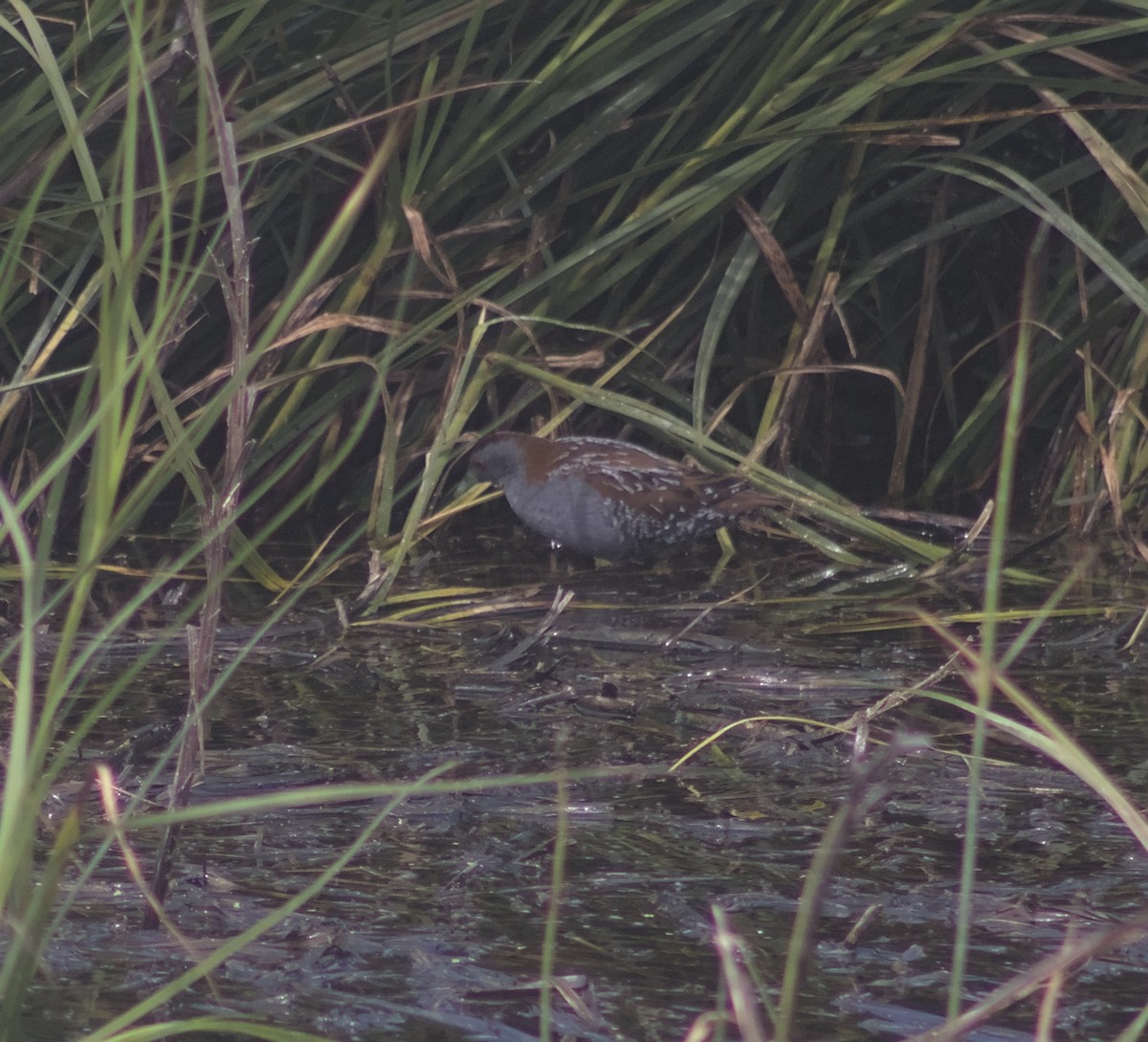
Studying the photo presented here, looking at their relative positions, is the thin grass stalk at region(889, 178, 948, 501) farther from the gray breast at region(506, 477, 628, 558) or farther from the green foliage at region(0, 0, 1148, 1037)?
the gray breast at region(506, 477, 628, 558)

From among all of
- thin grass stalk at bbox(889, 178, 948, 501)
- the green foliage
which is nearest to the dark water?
the green foliage

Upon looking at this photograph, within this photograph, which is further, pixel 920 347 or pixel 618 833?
pixel 920 347

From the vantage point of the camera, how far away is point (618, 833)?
235 centimetres

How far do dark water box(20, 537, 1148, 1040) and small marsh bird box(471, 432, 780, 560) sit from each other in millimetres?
567

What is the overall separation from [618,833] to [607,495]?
204 cm

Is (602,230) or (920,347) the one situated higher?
(602,230)

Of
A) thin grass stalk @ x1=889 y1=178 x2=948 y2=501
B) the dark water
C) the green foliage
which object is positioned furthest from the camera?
thin grass stalk @ x1=889 y1=178 x2=948 y2=501

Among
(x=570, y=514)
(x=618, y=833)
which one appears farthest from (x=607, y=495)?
(x=618, y=833)

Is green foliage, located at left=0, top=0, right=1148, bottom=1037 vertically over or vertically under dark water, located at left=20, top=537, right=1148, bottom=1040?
over

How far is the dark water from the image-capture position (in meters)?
1.84

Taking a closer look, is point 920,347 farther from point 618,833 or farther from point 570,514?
point 618,833

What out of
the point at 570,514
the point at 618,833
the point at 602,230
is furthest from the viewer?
the point at 570,514

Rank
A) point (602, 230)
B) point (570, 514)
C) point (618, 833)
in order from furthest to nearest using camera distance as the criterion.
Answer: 1. point (570, 514)
2. point (602, 230)
3. point (618, 833)

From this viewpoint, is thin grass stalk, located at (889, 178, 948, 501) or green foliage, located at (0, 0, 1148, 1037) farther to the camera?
thin grass stalk, located at (889, 178, 948, 501)
